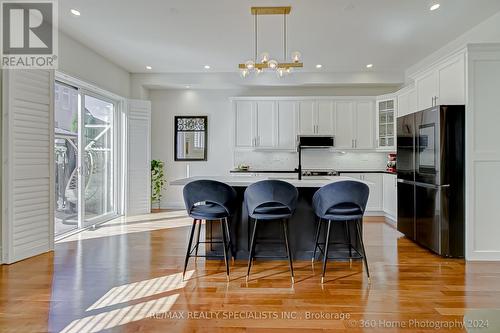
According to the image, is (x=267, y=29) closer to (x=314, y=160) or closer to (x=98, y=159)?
(x=314, y=160)

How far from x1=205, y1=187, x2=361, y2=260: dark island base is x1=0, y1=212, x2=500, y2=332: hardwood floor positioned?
0.14 meters

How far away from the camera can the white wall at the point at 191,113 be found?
6.59 metres

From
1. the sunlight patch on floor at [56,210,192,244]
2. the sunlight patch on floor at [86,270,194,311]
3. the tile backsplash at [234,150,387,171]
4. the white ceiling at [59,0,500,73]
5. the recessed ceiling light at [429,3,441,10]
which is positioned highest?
the white ceiling at [59,0,500,73]

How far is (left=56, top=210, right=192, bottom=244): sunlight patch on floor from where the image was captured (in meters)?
4.48

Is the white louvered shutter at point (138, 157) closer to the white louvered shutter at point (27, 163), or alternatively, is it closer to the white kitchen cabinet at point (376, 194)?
the white louvered shutter at point (27, 163)

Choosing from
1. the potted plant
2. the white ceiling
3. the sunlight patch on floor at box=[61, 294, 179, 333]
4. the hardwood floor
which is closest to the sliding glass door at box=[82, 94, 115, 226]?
the potted plant

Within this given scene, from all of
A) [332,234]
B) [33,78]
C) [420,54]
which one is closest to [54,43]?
[33,78]

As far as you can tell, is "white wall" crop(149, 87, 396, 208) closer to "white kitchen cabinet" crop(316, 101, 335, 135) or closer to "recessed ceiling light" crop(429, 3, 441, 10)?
"white kitchen cabinet" crop(316, 101, 335, 135)

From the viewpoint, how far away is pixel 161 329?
2.00m

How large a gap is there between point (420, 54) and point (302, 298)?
4685mm

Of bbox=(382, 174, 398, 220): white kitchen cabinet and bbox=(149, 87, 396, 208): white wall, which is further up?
bbox=(149, 87, 396, 208): white wall

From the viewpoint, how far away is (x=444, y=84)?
12.0 ft

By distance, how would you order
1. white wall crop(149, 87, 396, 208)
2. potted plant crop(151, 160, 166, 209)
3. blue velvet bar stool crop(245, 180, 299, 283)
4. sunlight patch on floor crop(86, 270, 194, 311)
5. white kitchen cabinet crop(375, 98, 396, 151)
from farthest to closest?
white wall crop(149, 87, 396, 208) → potted plant crop(151, 160, 166, 209) → white kitchen cabinet crop(375, 98, 396, 151) → blue velvet bar stool crop(245, 180, 299, 283) → sunlight patch on floor crop(86, 270, 194, 311)

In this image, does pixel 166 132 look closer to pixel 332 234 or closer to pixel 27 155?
pixel 27 155
